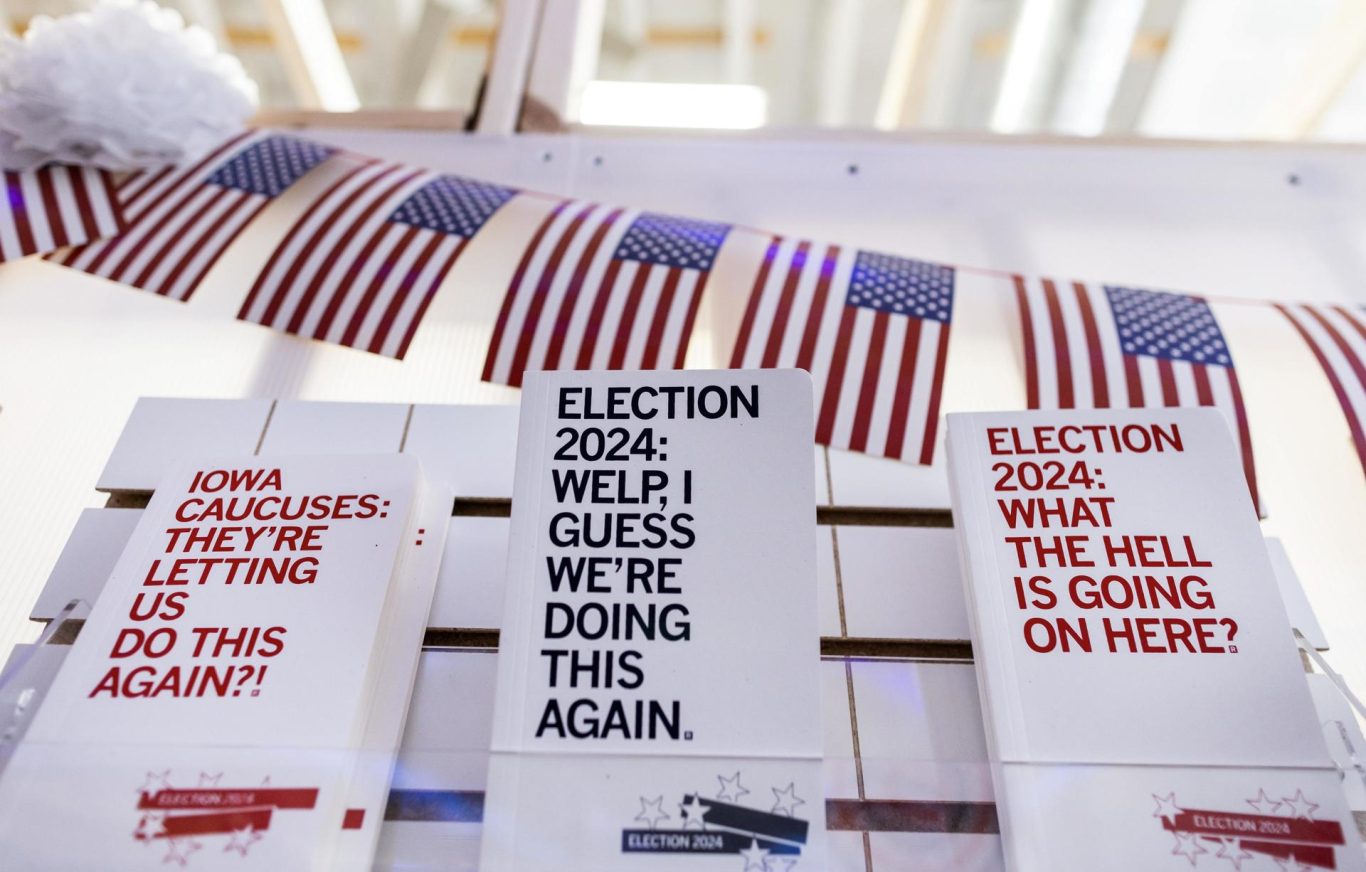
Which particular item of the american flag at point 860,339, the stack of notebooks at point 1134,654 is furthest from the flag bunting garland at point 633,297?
the stack of notebooks at point 1134,654

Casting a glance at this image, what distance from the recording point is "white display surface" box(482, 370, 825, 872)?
3.57 ft

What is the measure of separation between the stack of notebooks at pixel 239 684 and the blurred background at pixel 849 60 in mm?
1527

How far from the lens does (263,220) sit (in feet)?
7.60

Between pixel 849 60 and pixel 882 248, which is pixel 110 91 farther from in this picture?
pixel 849 60

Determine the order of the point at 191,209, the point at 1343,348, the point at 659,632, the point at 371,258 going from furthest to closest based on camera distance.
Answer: the point at 191,209 → the point at 371,258 → the point at 1343,348 → the point at 659,632

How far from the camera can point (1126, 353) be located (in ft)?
6.14

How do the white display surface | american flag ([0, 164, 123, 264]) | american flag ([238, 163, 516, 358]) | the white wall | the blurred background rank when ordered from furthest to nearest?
the blurred background < american flag ([0, 164, 123, 264]) < american flag ([238, 163, 516, 358]) < the white wall < the white display surface

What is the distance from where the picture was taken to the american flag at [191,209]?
2.02 meters

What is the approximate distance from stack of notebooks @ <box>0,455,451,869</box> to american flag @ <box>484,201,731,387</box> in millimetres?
477

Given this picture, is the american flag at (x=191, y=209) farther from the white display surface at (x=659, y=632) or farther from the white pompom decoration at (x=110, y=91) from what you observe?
the white display surface at (x=659, y=632)

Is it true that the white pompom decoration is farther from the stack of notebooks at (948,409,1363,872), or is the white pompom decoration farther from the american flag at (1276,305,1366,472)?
the american flag at (1276,305,1366,472)

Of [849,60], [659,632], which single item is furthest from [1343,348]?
[849,60]

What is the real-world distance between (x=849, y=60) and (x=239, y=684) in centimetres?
488

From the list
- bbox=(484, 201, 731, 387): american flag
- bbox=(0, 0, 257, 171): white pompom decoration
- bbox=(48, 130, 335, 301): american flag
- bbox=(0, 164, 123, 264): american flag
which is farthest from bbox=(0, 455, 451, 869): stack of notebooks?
bbox=(0, 0, 257, 171): white pompom decoration
